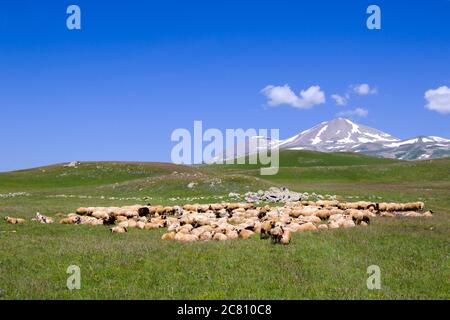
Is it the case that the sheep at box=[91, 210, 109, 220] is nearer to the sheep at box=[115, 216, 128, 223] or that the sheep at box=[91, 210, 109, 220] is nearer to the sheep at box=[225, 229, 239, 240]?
the sheep at box=[115, 216, 128, 223]

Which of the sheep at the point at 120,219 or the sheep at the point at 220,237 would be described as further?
the sheep at the point at 120,219

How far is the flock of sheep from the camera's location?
69.6ft

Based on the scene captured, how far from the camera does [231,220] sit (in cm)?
2711

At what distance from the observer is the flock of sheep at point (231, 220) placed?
69.6 ft

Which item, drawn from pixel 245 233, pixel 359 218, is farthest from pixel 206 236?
pixel 359 218

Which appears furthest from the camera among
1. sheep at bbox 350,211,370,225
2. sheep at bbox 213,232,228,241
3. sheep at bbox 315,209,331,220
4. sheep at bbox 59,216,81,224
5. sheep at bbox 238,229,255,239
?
sheep at bbox 315,209,331,220

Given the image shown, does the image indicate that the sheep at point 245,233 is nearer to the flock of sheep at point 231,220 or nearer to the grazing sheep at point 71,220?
the flock of sheep at point 231,220

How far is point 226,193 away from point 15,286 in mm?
39083

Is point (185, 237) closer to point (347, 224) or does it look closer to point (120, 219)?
point (120, 219)

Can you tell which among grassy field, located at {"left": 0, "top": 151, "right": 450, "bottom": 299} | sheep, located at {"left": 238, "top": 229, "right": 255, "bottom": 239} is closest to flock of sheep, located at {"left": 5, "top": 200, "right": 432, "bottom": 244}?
sheep, located at {"left": 238, "top": 229, "right": 255, "bottom": 239}

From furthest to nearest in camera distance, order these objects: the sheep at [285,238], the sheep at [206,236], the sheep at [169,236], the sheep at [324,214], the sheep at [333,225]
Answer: the sheep at [324,214]
the sheep at [333,225]
the sheep at [169,236]
the sheep at [206,236]
the sheep at [285,238]

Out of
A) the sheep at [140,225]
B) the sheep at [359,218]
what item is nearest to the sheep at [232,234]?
the sheep at [140,225]
